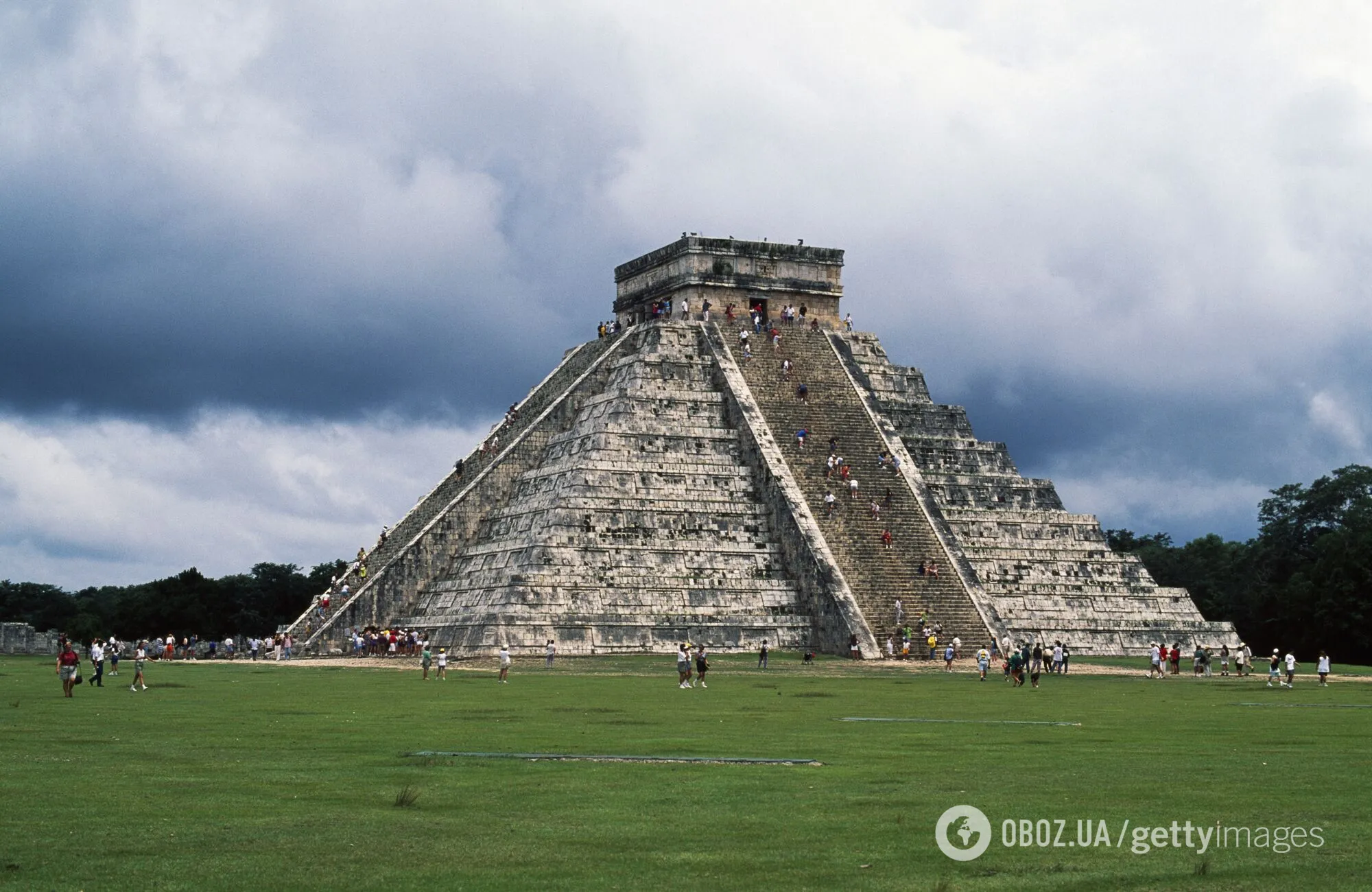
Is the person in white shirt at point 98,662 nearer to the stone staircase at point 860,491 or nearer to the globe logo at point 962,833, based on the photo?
the stone staircase at point 860,491

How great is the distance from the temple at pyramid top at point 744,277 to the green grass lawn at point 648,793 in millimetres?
26213

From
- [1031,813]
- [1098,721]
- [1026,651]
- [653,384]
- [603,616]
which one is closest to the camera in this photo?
[1031,813]

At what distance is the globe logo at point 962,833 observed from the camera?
1088 cm

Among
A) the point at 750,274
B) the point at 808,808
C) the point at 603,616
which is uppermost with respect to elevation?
the point at 750,274

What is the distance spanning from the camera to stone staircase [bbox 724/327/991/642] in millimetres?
41281

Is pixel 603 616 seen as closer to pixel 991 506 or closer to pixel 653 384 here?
Answer: pixel 653 384

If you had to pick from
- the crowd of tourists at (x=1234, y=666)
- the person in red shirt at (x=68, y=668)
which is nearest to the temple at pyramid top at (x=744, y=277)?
the crowd of tourists at (x=1234, y=666)

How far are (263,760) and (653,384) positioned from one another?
31221mm

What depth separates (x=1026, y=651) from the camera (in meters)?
36.2

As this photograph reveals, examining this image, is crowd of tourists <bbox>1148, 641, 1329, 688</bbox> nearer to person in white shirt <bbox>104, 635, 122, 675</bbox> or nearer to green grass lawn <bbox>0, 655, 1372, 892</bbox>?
green grass lawn <bbox>0, 655, 1372, 892</bbox>

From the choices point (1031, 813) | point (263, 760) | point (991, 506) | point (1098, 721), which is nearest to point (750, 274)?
point (991, 506)

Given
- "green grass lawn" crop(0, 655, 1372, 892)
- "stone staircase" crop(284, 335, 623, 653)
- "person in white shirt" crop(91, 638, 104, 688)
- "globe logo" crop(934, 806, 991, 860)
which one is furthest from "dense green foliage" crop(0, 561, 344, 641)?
"globe logo" crop(934, 806, 991, 860)

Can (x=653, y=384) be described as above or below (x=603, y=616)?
above

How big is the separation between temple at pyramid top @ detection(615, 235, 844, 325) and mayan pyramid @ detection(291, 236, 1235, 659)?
0.06 meters
